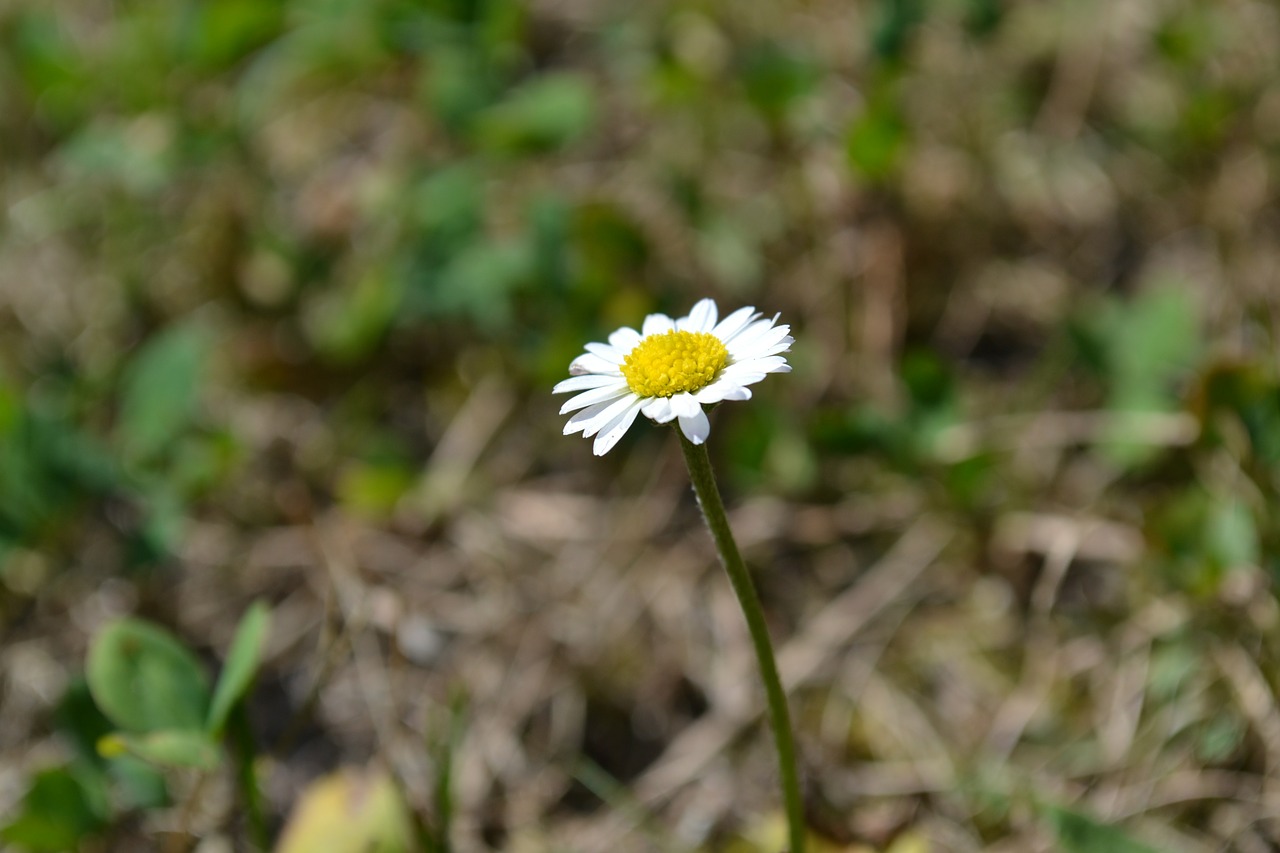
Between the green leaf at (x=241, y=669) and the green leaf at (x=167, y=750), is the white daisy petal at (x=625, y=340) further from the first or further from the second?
the green leaf at (x=167, y=750)

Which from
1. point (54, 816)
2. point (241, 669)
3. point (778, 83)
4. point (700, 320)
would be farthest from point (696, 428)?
point (778, 83)

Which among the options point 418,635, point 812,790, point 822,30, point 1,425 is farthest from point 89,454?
point 822,30

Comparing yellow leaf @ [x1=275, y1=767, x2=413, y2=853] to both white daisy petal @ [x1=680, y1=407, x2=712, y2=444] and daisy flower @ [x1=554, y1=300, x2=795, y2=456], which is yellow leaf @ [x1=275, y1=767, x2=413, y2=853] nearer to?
daisy flower @ [x1=554, y1=300, x2=795, y2=456]

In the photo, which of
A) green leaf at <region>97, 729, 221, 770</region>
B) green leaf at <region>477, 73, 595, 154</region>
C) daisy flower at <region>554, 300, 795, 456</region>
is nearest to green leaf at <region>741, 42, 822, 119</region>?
green leaf at <region>477, 73, 595, 154</region>

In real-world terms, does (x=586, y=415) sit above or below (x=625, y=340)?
below

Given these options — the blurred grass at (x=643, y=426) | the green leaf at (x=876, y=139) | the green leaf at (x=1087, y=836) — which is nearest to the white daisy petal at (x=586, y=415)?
the blurred grass at (x=643, y=426)

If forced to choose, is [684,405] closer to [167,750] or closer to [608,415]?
[608,415]

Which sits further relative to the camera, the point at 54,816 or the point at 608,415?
the point at 54,816
